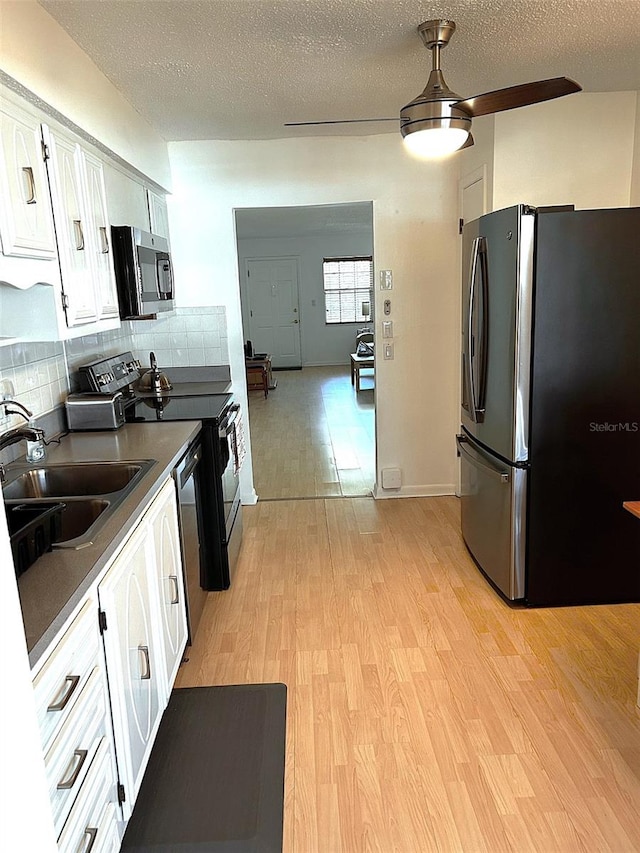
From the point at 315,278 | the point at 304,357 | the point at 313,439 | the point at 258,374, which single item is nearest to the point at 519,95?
the point at 313,439

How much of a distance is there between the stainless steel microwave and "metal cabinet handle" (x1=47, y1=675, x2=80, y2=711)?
1879mm

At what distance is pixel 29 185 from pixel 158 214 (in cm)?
195

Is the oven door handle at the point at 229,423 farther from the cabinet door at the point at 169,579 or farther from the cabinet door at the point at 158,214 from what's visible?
the cabinet door at the point at 158,214

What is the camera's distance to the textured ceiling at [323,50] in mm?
2162

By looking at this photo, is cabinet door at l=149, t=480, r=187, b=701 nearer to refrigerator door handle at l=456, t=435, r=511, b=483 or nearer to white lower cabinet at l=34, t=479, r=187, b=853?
white lower cabinet at l=34, t=479, r=187, b=853

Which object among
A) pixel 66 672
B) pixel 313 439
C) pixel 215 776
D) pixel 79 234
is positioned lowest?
pixel 215 776

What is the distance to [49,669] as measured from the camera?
1.21m

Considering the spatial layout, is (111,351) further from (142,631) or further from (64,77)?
(142,631)

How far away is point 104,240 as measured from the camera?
102 inches

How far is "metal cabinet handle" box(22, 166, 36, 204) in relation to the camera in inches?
73.4

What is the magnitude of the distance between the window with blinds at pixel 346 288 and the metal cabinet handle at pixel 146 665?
1002cm

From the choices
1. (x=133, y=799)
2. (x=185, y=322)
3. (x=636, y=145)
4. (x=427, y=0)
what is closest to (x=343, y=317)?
(x=185, y=322)

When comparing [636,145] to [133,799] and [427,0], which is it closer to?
[427,0]

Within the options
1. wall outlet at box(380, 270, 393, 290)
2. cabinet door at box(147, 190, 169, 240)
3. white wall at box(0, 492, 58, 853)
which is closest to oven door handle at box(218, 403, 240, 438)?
cabinet door at box(147, 190, 169, 240)
